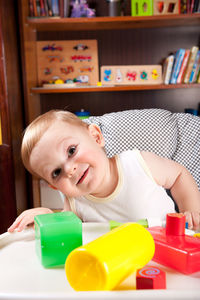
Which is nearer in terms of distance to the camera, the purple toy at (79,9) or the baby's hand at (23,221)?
the baby's hand at (23,221)

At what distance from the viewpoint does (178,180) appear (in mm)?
859

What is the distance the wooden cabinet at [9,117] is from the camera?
1.74 metres

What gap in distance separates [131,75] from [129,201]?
156 centimetres

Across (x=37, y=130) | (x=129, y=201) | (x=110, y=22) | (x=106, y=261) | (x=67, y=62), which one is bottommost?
(x=129, y=201)

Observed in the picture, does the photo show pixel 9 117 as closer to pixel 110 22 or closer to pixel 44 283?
pixel 110 22

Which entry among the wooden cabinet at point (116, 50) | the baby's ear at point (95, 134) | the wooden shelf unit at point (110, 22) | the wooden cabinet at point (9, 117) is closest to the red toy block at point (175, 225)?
the baby's ear at point (95, 134)

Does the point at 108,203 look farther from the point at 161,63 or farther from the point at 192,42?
the point at 192,42

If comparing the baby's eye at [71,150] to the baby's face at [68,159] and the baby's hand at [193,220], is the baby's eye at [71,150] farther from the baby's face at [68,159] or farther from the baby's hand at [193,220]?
the baby's hand at [193,220]

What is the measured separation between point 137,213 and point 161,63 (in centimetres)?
168

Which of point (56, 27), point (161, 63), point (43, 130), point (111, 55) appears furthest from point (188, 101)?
point (43, 130)

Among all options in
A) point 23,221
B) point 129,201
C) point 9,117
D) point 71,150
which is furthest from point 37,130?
point 9,117

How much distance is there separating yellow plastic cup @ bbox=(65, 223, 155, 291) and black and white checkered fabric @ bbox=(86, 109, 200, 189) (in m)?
0.75

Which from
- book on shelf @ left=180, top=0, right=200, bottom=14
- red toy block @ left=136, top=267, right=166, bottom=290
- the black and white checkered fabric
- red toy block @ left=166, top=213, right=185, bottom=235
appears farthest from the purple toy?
red toy block @ left=136, top=267, right=166, bottom=290

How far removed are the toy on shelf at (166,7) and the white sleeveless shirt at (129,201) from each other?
1.48m
